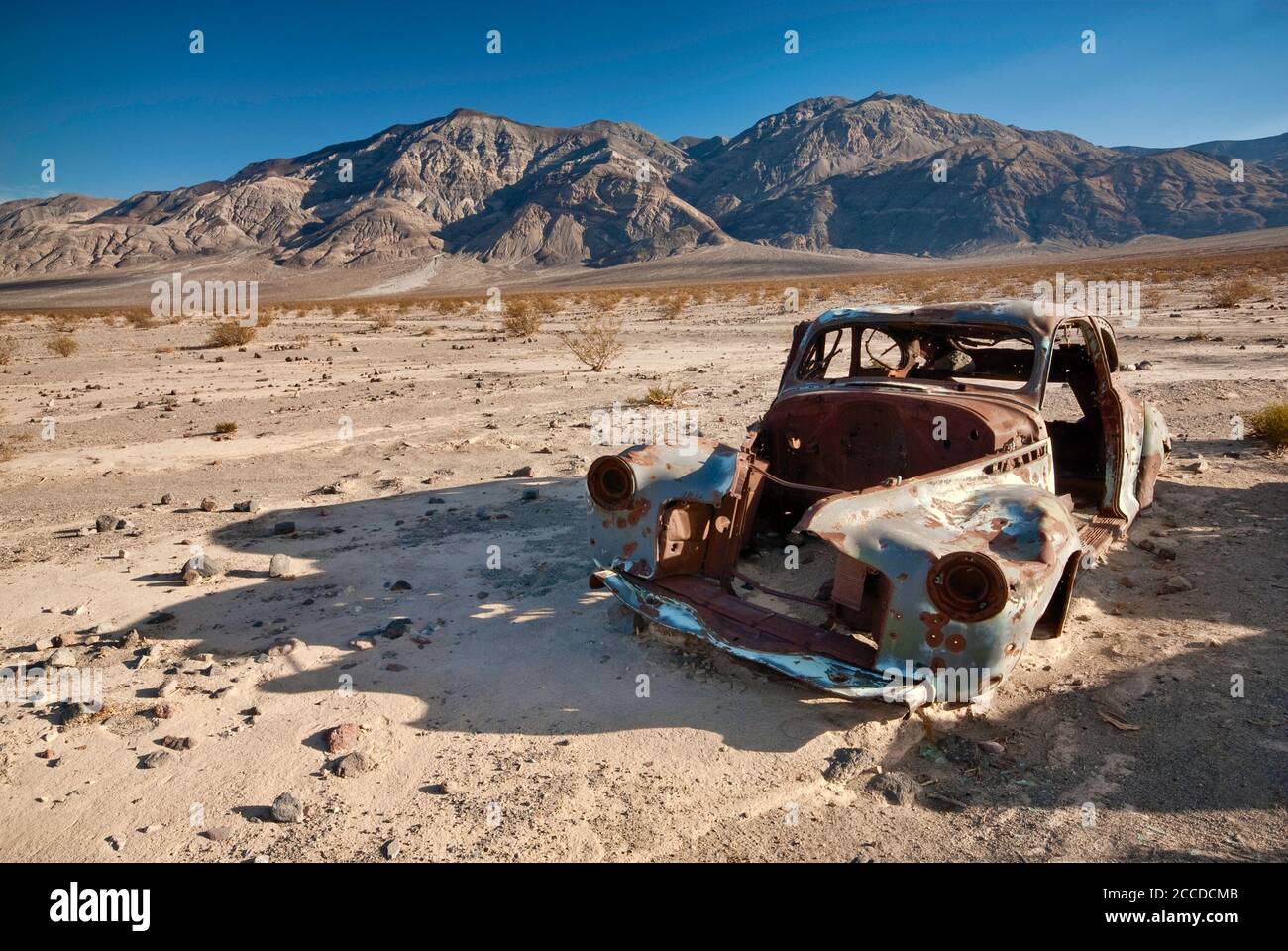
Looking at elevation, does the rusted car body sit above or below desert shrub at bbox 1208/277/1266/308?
below

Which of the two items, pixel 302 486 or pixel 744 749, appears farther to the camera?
pixel 302 486

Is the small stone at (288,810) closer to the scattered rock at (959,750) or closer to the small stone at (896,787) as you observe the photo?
the small stone at (896,787)

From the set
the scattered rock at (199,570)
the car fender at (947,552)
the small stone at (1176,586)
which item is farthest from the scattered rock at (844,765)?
the scattered rock at (199,570)

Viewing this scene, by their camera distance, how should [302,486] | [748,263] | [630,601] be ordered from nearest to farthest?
[630,601] < [302,486] < [748,263]

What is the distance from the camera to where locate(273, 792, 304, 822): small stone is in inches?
124

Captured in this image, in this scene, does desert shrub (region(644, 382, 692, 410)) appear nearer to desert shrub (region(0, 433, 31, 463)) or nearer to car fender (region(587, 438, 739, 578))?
car fender (region(587, 438, 739, 578))

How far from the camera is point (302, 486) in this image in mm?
8250

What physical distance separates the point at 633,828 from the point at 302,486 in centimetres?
644

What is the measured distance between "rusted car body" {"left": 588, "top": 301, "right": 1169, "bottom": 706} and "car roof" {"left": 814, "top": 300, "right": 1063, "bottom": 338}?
0.02 metres

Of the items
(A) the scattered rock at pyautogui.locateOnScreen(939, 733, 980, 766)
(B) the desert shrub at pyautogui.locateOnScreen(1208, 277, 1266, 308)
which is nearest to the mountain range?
(B) the desert shrub at pyautogui.locateOnScreen(1208, 277, 1266, 308)
